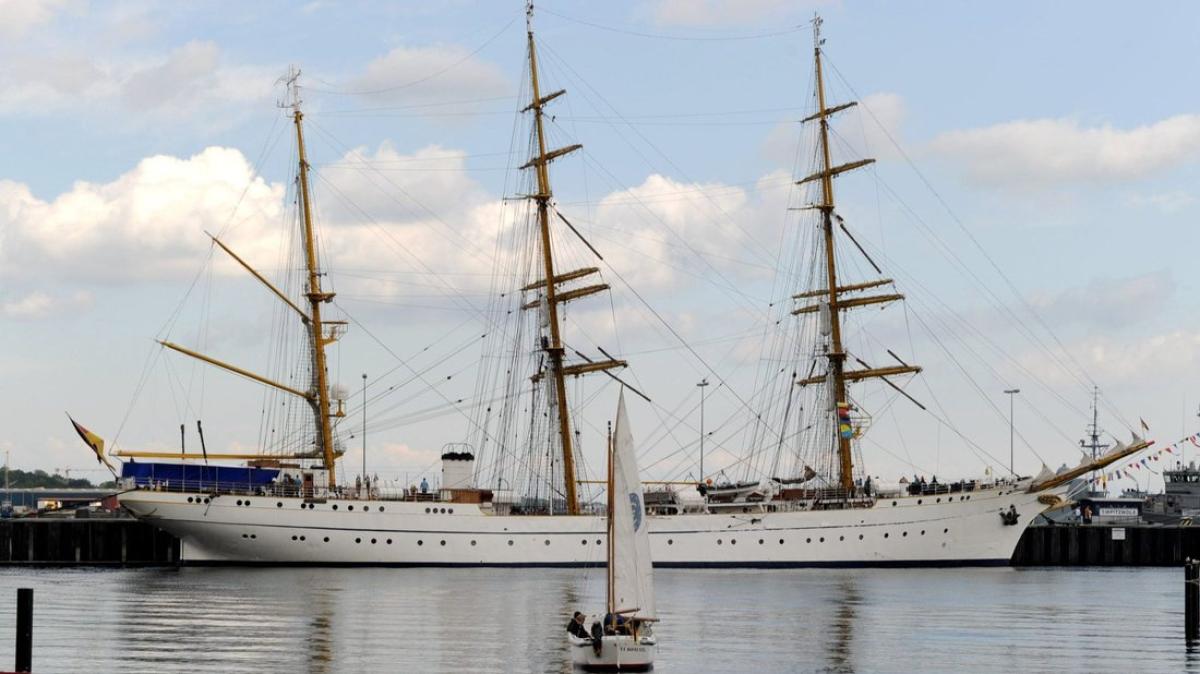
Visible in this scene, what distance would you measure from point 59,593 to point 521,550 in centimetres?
2706


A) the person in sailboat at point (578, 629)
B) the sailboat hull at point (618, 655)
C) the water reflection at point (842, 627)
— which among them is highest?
the person in sailboat at point (578, 629)

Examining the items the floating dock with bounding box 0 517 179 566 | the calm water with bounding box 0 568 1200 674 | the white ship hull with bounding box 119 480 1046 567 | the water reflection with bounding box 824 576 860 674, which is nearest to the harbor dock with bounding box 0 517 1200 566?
the floating dock with bounding box 0 517 179 566

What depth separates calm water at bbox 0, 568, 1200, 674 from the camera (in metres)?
41.6

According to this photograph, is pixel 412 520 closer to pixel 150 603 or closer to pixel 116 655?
pixel 150 603

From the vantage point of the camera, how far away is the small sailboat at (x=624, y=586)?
3953 centimetres

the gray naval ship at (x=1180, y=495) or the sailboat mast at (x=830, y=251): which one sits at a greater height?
the sailboat mast at (x=830, y=251)

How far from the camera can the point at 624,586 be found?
40.7m

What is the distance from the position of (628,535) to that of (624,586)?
132 centimetres

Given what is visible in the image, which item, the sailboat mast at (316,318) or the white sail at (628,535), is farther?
the sailboat mast at (316,318)

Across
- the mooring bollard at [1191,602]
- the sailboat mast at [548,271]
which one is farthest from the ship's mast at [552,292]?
the mooring bollard at [1191,602]

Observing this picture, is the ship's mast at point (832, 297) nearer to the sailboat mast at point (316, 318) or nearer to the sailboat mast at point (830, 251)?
the sailboat mast at point (830, 251)

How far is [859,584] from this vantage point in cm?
7138

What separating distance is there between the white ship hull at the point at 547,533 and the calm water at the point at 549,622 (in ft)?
13.8

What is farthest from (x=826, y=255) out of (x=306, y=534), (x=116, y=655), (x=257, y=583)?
(x=116, y=655)
